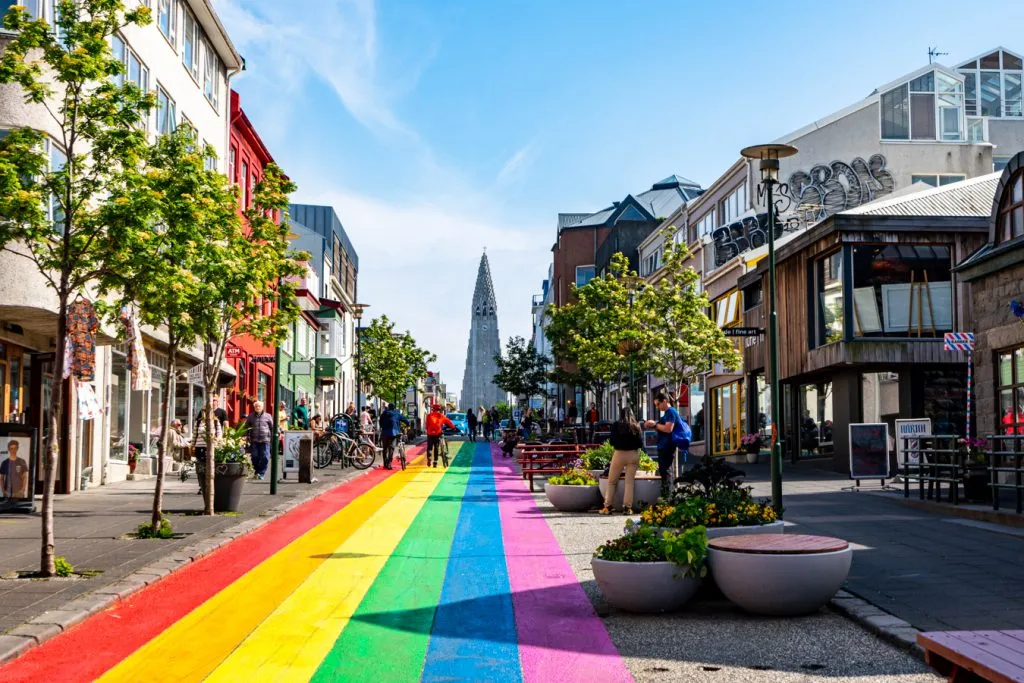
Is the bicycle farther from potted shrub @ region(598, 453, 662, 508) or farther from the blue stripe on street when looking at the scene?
the blue stripe on street

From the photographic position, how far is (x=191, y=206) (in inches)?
474

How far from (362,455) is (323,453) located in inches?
42.5

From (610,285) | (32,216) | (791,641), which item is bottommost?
(791,641)

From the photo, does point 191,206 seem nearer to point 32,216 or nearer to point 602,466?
point 32,216

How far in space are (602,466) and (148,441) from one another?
15637 mm

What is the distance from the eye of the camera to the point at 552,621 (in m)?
8.40

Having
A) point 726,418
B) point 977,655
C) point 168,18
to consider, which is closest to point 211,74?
point 168,18

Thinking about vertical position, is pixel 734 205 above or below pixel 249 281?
above

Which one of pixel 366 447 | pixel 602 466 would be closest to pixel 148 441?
pixel 366 447

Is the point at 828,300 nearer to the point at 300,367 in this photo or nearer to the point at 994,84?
the point at 300,367

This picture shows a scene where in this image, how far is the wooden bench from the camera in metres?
4.77

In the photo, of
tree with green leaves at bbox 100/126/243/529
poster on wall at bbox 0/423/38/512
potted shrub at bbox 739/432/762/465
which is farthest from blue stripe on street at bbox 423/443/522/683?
potted shrub at bbox 739/432/762/465

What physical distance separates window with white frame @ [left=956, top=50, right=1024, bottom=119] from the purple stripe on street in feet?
170

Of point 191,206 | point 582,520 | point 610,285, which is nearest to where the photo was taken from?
point 191,206
